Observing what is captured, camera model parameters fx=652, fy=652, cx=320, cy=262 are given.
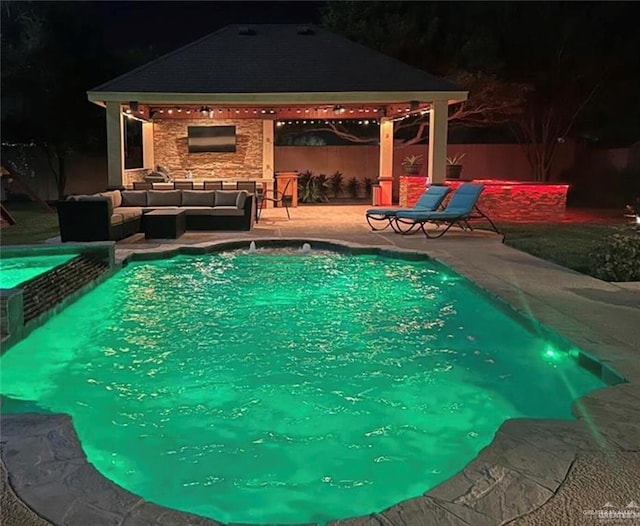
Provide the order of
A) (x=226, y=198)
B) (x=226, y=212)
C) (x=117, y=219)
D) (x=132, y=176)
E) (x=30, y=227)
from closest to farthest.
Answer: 1. (x=117, y=219)
2. (x=226, y=212)
3. (x=226, y=198)
4. (x=30, y=227)
5. (x=132, y=176)

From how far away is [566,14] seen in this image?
18641mm

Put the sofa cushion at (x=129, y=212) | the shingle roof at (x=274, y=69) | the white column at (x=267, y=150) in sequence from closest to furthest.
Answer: the sofa cushion at (x=129, y=212) < the shingle roof at (x=274, y=69) < the white column at (x=267, y=150)

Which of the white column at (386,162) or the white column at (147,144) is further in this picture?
the white column at (147,144)

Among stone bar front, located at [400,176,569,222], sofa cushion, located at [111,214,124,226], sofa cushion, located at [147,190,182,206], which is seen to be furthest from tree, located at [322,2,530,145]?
sofa cushion, located at [111,214,124,226]

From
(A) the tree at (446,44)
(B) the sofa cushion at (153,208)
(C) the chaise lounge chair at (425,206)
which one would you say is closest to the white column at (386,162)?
(A) the tree at (446,44)

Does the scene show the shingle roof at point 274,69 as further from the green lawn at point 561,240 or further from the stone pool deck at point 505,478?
the stone pool deck at point 505,478

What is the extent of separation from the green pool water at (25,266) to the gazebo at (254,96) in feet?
18.2

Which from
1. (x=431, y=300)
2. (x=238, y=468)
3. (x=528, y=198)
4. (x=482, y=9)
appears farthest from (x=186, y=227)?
(x=482, y=9)

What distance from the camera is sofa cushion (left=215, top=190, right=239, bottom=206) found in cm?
1196

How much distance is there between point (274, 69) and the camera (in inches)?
598

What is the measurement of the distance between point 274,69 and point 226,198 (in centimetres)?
466

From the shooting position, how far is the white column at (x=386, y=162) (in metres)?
16.6

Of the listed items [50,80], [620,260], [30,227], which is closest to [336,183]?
[50,80]

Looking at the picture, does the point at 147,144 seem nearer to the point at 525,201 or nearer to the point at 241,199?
the point at 241,199
